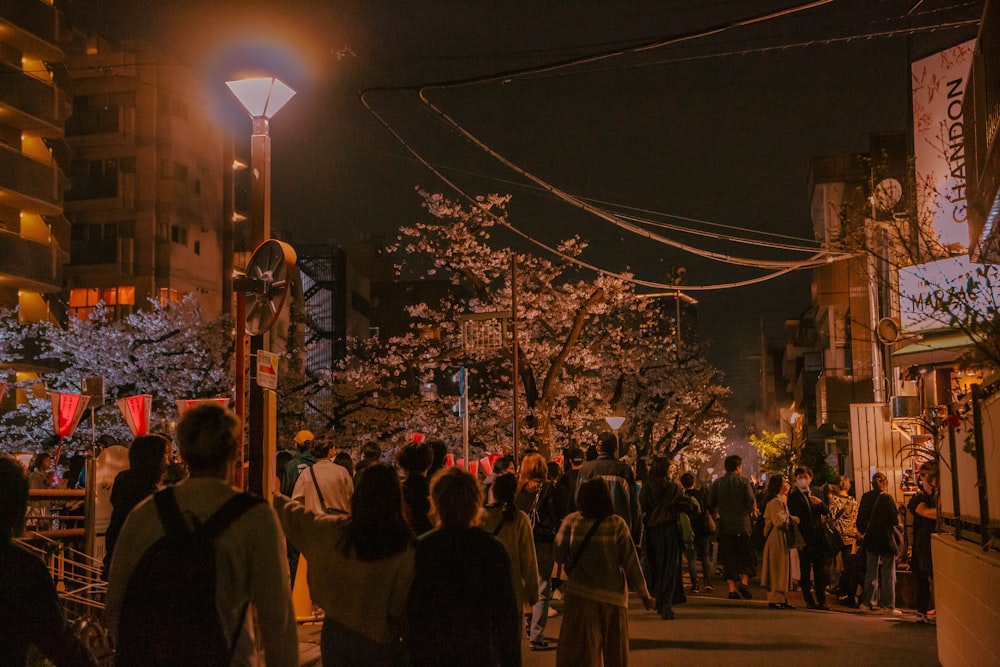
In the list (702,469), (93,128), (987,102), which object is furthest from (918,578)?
(702,469)

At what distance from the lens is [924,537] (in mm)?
12609

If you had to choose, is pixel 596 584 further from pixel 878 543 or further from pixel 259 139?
pixel 878 543

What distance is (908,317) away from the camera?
16.1m

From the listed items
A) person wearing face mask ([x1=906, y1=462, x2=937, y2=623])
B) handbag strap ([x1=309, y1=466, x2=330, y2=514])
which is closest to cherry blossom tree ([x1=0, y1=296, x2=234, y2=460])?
handbag strap ([x1=309, y1=466, x2=330, y2=514])

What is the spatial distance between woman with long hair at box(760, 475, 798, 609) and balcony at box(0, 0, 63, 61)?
31.2 meters

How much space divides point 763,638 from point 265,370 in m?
6.05

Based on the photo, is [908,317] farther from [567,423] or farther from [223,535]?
[567,423]

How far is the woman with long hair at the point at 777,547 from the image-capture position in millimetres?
14094

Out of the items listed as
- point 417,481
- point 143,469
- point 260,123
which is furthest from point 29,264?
point 417,481

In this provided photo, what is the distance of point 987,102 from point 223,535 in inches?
324

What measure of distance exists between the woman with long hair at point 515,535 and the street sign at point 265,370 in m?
2.12

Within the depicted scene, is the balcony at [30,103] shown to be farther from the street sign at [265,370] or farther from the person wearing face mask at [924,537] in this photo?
the person wearing face mask at [924,537]

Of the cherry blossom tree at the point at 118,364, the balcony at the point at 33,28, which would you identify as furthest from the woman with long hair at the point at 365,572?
the balcony at the point at 33,28

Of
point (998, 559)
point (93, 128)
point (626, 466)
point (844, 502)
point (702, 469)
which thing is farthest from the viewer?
point (702, 469)
